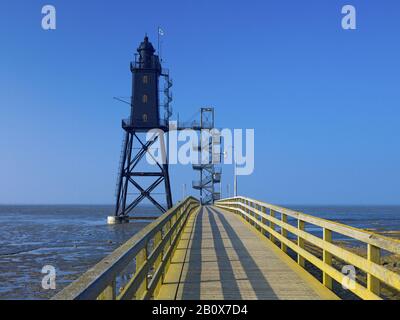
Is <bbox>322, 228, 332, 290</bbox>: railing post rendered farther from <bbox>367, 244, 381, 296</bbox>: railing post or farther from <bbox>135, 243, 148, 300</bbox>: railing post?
<bbox>135, 243, 148, 300</bbox>: railing post

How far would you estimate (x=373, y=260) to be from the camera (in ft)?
18.2

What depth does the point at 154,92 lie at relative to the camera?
56.0 m

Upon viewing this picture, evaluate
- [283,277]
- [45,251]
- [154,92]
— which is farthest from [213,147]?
[283,277]

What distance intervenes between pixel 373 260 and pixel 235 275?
12.6ft

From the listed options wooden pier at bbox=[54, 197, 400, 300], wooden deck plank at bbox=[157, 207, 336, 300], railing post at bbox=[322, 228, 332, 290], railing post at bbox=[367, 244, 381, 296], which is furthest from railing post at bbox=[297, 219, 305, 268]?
railing post at bbox=[367, 244, 381, 296]

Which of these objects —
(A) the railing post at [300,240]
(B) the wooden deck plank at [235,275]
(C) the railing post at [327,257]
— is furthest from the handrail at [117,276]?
(A) the railing post at [300,240]

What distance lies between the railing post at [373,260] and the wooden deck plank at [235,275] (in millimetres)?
1613

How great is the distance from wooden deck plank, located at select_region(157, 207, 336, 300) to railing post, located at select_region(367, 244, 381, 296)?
1613 mm

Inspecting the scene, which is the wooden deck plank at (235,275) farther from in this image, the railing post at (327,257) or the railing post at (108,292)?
the railing post at (108,292)

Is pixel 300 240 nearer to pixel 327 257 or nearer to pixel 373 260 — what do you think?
pixel 327 257

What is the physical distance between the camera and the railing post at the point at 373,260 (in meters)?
5.53

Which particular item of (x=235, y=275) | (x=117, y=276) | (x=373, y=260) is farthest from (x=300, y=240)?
(x=117, y=276)
